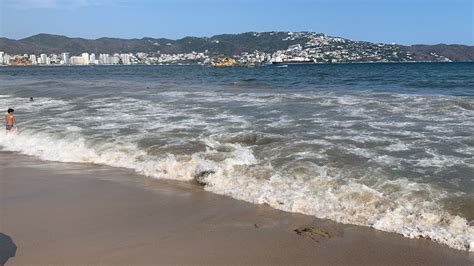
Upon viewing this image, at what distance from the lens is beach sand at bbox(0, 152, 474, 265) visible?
17.9ft

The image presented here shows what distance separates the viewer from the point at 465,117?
16.2m

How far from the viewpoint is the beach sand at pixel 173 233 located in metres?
5.46

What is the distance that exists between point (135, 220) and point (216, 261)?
6.29ft

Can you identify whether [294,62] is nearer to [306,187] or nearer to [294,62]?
[294,62]

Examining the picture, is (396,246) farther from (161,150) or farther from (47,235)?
(161,150)

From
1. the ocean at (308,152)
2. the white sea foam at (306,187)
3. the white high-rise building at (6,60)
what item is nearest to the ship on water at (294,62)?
the white high-rise building at (6,60)

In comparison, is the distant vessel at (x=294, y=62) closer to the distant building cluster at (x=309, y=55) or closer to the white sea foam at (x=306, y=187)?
the distant building cluster at (x=309, y=55)

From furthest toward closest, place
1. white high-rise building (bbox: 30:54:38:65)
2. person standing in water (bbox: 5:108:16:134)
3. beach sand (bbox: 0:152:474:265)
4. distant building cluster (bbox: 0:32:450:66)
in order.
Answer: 1. white high-rise building (bbox: 30:54:38:65)
2. distant building cluster (bbox: 0:32:450:66)
3. person standing in water (bbox: 5:108:16:134)
4. beach sand (bbox: 0:152:474:265)

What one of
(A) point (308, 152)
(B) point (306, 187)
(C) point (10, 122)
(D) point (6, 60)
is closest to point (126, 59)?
(D) point (6, 60)

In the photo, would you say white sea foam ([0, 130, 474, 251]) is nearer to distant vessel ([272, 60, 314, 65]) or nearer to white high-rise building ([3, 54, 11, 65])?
distant vessel ([272, 60, 314, 65])

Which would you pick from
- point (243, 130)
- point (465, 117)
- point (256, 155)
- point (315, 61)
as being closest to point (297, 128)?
point (243, 130)

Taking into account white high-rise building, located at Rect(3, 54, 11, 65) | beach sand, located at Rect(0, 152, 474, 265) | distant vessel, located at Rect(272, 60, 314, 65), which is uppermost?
beach sand, located at Rect(0, 152, 474, 265)

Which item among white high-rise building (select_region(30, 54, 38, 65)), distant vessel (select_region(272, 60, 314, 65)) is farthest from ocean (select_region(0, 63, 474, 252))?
white high-rise building (select_region(30, 54, 38, 65))

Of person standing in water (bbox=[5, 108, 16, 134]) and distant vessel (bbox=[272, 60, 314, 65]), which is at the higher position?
person standing in water (bbox=[5, 108, 16, 134])
